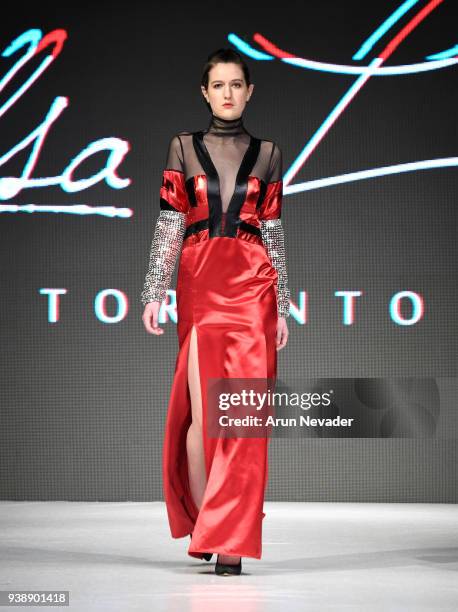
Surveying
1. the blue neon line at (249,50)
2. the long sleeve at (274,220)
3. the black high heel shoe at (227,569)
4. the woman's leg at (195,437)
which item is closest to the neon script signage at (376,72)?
the blue neon line at (249,50)

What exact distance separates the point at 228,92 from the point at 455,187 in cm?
240

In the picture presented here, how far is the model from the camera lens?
297 cm

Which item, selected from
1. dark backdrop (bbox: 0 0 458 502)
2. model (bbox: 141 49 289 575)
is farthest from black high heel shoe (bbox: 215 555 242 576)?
dark backdrop (bbox: 0 0 458 502)

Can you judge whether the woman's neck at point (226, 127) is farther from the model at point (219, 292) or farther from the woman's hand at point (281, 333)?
the woman's hand at point (281, 333)

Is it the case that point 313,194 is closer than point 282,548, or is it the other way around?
point 282,548

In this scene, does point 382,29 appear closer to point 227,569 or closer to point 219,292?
point 219,292

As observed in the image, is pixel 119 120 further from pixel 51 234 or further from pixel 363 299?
pixel 363 299

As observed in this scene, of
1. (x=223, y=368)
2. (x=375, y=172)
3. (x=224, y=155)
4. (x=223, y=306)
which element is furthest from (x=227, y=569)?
(x=375, y=172)

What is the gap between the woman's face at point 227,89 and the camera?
10.4 ft

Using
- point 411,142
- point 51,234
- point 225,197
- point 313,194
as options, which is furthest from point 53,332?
point 225,197

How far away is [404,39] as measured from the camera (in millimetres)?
5348

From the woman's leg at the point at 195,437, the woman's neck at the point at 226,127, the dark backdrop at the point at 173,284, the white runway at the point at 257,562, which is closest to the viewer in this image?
the white runway at the point at 257,562

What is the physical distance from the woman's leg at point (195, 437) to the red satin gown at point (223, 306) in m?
0.02

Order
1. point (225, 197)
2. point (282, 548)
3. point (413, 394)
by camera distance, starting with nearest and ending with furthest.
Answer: point (225, 197), point (282, 548), point (413, 394)
